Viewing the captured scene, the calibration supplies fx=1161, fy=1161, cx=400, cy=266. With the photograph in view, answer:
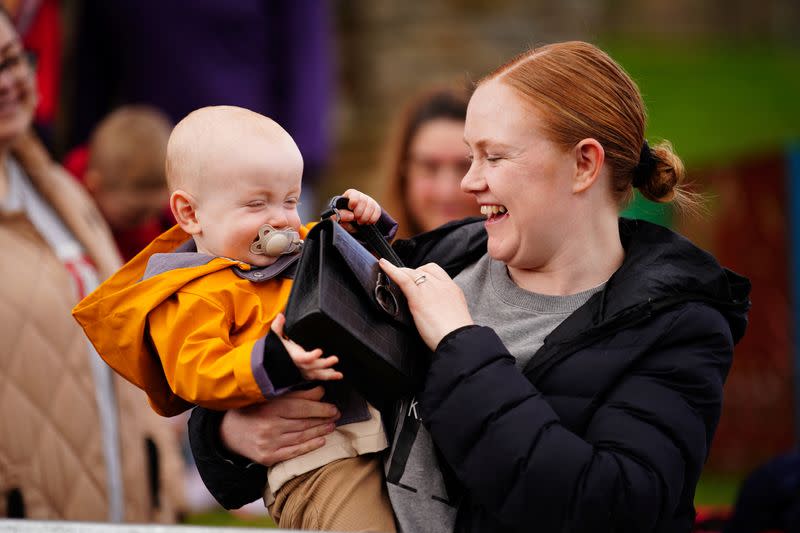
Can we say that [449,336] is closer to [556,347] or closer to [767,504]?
[556,347]

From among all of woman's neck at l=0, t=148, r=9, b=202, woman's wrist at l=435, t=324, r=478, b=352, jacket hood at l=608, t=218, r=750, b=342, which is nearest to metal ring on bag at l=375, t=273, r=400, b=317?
woman's wrist at l=435, t=324, r=478, b=352

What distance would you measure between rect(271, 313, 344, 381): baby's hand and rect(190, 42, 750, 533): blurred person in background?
0.54ft

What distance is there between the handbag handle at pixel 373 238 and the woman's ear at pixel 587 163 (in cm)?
39

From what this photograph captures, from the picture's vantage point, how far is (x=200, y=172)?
2270 mm

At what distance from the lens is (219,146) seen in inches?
88.5

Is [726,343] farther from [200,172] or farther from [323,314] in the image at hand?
[200,172]

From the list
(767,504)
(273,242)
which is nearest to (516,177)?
(273,242)

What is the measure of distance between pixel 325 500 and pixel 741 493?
158cm

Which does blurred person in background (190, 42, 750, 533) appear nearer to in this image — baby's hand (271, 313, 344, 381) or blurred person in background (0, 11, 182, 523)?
baby's hand (271, 313, 344, 381)

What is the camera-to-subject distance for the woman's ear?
226 cm

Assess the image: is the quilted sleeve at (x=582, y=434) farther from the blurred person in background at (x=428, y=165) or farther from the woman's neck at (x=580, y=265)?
the blurred person in background at (x=428, y=165)

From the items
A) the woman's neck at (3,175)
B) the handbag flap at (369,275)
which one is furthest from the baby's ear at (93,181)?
the handbag flap at (369,275)

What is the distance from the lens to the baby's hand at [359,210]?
2.35 m

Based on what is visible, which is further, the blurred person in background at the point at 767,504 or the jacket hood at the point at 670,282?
the blurred person in background at the point at 767,504
